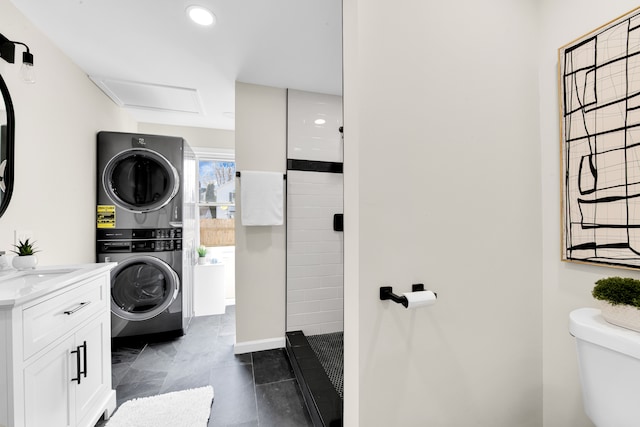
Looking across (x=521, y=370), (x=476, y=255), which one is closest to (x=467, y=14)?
(x=476, y=255)

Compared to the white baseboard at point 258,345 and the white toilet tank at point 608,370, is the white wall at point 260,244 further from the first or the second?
the white toilet tank at point 608,370

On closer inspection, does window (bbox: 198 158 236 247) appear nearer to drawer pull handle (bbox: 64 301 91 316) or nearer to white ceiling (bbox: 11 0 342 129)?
white ceiling (bbox: 11 0 342 129)

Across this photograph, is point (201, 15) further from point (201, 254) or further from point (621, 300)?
point (201, 254)

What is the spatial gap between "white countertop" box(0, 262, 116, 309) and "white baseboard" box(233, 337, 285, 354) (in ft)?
4.21

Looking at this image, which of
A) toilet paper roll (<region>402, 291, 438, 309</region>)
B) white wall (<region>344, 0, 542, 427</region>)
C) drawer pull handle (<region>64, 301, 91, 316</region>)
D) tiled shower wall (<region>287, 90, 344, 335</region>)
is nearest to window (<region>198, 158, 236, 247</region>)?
tiled shower wall (<region>287, 90, 344, 335</region>)

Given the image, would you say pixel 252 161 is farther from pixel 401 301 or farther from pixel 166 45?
pixel 401 301

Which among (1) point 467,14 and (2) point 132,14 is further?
(2) point 132,14

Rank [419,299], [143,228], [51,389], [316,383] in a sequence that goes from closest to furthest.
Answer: [419,299], [51,389], [316,383], [143,228]

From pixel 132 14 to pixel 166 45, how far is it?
11.9 inches

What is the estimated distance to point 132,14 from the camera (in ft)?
5.40

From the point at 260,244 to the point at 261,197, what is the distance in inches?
17.4

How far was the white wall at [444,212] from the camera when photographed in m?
0.96

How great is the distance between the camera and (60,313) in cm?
123

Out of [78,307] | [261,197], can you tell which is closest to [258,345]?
[261,197]
